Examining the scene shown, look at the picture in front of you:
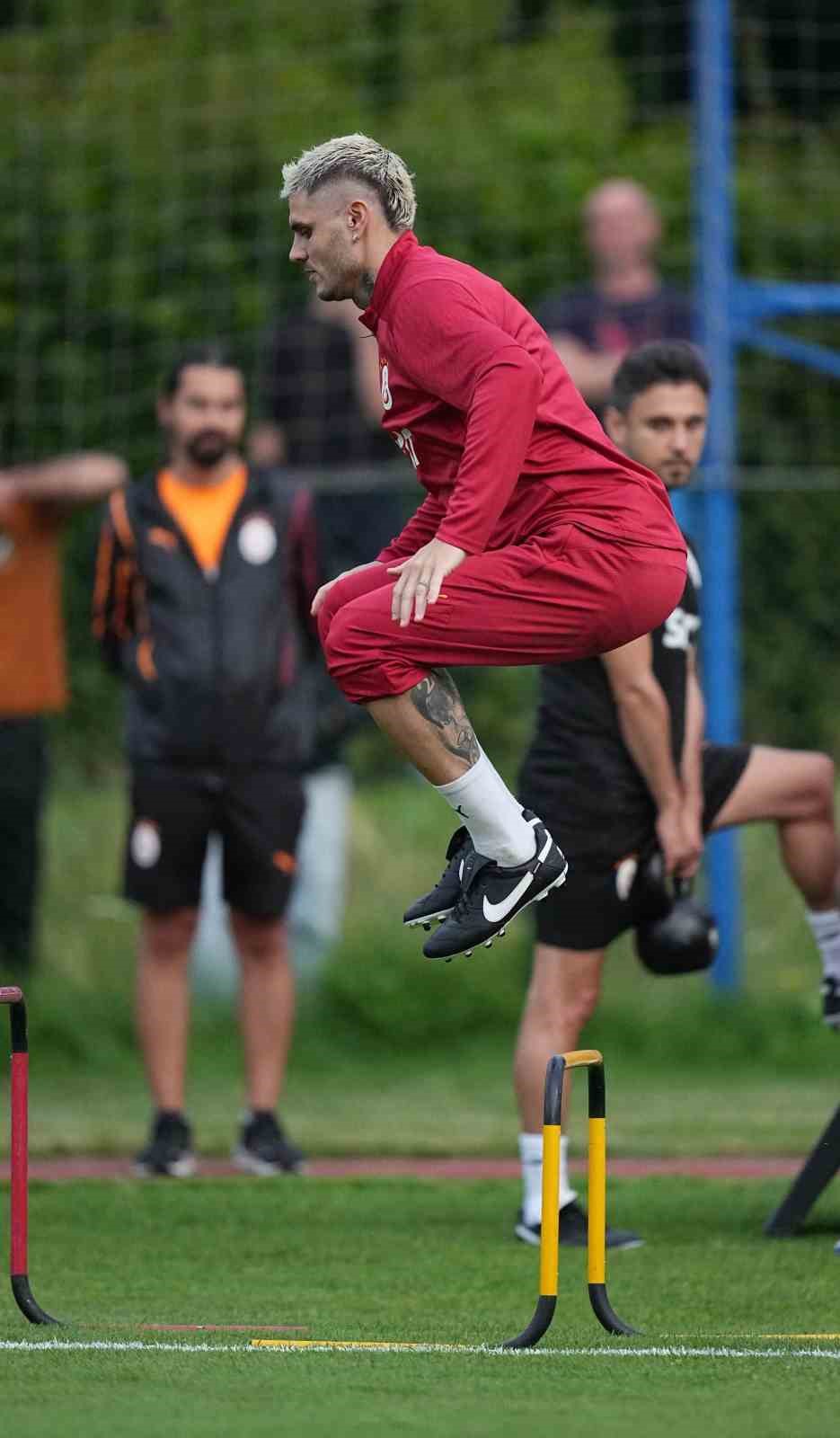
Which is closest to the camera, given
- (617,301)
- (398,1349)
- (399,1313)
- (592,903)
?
(398,1349)

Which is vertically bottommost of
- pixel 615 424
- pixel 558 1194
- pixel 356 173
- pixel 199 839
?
pixel 558 1194

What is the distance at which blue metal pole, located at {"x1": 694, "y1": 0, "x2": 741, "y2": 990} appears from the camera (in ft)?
38.0

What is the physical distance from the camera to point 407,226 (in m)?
6.35

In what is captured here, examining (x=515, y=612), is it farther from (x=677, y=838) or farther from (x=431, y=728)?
(x=677, y=838)

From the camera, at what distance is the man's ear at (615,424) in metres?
7.75

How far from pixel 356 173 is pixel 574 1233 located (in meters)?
3.24

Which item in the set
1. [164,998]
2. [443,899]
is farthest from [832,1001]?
[164,998]

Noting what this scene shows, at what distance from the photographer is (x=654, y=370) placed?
7660 mm

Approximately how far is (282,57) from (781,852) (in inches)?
330

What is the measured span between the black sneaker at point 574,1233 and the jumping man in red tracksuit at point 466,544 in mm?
1477

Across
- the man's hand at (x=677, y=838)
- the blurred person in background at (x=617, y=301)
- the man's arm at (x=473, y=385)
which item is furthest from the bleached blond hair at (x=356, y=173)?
the blurred person in background at (x=617, y=301)

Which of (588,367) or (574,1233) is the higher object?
(588,367)

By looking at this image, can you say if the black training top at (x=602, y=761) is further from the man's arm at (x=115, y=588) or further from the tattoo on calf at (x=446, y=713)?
the man's arm at (x=115, y=588)

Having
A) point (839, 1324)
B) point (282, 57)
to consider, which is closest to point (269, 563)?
point (839, 1324)
